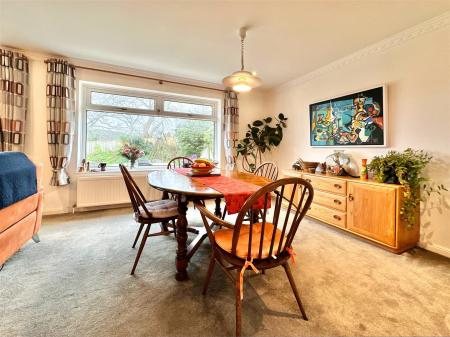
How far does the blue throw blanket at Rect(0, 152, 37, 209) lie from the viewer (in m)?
1.56

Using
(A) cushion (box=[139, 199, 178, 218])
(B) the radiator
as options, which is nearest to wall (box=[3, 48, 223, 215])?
(B) the radiator

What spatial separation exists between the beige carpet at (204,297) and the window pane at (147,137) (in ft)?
5.69

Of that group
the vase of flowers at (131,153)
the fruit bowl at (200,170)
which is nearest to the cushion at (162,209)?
the fruit bowl at (200,170)

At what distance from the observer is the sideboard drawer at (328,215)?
259 centimetres

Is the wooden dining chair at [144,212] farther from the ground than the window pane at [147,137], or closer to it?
closer to it

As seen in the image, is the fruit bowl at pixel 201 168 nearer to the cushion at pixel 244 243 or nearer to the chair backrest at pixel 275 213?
the cushion at pixel 244 243

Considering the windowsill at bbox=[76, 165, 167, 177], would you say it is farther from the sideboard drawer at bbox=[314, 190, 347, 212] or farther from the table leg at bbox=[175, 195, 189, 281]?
the sideboard drawer at bbox=[314, 190, 347, 212]

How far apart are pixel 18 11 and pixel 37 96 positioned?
3.93ft

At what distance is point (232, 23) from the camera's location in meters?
2.21

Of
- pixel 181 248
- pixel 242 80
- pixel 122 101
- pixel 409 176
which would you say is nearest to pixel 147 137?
pixel 122 101

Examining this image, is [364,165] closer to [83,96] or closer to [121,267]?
[121,267]

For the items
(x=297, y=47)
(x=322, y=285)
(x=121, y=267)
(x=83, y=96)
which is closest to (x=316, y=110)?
(x=297, y=47)

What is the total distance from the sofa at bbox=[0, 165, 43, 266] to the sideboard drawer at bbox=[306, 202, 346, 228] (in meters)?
3.24

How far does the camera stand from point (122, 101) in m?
3.59
